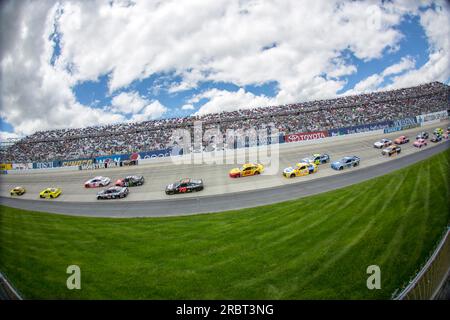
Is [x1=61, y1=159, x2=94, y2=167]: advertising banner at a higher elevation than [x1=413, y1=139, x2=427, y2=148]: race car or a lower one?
lower

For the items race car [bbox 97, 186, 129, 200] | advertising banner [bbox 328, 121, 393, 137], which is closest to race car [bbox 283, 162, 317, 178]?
race car [bbox 97, 186, 129, 200]

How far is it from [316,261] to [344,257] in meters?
1.13

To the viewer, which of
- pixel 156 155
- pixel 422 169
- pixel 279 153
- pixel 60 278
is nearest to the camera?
pixel 60 278

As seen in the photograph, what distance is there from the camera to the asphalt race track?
776 inches

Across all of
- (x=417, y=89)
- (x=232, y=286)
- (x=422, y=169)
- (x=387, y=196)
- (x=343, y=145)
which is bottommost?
(x=232, y=286)

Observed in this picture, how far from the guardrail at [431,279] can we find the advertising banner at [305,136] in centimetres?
3960

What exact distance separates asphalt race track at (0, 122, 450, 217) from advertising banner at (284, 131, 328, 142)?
9.70 m

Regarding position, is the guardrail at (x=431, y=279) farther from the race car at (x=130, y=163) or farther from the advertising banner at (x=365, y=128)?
the advertising banner at (x=365, y=128)

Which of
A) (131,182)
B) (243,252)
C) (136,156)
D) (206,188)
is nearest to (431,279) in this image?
(243,252)

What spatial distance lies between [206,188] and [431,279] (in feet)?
63.0

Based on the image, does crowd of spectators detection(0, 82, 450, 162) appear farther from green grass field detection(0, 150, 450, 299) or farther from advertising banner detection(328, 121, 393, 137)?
green grass field detection(0, 150, 450, 299)

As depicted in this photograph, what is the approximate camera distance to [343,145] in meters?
41.6
